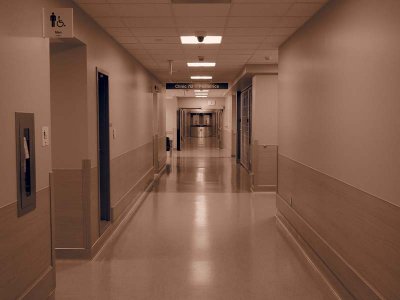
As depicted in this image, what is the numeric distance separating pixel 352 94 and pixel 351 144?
451 mm

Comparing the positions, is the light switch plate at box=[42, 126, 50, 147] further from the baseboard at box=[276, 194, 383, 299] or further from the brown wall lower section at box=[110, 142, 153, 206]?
the baseboard at box=[276, 194, 383, 299]

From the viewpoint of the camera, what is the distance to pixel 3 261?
9.82ft

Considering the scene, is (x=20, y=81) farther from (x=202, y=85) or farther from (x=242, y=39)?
(x=202, y=85)

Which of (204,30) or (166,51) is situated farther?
(166,51)

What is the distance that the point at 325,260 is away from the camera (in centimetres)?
457

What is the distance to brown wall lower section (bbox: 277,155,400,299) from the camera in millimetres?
3049

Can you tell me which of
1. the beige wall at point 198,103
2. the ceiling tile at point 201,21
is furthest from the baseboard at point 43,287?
the beige wall at point 198,103

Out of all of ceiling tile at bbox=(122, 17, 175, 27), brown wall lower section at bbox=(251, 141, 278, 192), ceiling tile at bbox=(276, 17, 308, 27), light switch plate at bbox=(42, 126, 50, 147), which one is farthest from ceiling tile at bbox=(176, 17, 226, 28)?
brown wall lower section at bbox=(251, 141, 278, 192)

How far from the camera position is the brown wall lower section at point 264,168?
9.59 meters

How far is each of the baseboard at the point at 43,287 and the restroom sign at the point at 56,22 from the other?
2.14 meters

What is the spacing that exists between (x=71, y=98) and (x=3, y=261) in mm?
2403

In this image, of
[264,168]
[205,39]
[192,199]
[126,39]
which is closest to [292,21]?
[205,39]

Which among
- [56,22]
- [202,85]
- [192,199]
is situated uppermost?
[202,85]

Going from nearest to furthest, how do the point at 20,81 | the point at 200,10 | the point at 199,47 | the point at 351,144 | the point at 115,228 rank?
1. the point at 20,81
2. the point at 351,144
3. the point at 200,10
4. the point at 115,228
5. the point at 199,47
